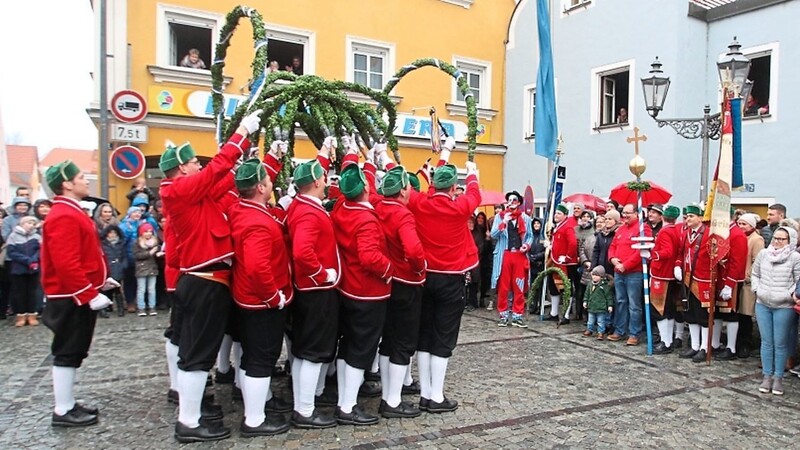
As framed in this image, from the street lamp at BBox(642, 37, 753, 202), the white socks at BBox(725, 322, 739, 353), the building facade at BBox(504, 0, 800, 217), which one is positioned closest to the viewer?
the white socks at BBox(725, 322, 739, 353)

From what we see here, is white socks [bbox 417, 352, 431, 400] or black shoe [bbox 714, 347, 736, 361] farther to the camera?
black shoe [bbox 714, 347, 736, 361]

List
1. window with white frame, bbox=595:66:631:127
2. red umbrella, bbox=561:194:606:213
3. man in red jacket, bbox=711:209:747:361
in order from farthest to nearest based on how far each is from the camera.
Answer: window with white frame, bbox=595:66:631:127 < red umbrella, bbox=561:194:606:213 < man in red jacket, bbox=711:209:747:361

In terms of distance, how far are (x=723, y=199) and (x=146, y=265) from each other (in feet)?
27.6

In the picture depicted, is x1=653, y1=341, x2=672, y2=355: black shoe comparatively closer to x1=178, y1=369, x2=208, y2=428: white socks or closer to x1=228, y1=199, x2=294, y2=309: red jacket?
x1=228, y1=199, x2=294, y2=309: red jacket

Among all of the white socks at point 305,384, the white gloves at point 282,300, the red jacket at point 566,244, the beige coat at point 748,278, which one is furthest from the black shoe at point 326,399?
the red jacket at point 566,244

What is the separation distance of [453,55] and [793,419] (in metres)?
12.8

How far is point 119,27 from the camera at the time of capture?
40.0 ft

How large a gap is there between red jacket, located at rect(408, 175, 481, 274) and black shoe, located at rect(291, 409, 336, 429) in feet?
5.03

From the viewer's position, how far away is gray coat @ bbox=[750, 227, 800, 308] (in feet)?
20.2

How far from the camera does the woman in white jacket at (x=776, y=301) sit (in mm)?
6180

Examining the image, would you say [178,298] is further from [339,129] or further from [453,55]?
[453,55]

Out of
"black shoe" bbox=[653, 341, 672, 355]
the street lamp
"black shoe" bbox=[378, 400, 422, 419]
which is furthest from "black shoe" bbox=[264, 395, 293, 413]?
the street lamp

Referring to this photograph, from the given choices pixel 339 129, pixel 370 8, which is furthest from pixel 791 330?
pixel 370 8

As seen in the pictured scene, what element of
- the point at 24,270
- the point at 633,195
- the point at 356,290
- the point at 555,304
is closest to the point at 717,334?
the point at 633,195
